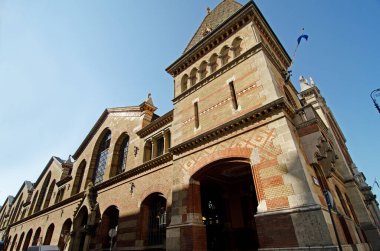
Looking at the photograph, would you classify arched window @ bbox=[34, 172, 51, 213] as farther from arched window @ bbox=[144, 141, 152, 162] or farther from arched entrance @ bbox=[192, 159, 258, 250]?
arched entrance @ bbox=[192, 159, 258, 250]

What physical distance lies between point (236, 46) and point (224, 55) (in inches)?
30.9

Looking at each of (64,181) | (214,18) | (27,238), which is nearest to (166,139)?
(214,18)

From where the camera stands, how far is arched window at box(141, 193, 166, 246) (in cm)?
1180

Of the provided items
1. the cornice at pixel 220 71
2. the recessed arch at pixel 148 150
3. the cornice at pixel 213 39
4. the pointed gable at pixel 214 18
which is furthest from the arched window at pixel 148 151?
the pointed gable at pixel 214 18

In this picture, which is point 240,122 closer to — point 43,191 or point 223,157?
point 223,157

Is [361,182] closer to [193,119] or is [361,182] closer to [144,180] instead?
[193,119]

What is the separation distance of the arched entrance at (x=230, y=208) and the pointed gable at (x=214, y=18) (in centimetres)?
928

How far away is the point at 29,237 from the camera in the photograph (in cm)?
2481

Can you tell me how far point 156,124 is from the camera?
1523cm

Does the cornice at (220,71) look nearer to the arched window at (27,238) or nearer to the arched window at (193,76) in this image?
the arched window at (193,76)

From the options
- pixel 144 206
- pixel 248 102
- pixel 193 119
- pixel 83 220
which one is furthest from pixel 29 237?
pixel 248 102

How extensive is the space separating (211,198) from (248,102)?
20.8 ft

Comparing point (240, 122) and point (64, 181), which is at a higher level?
point (64, 181)

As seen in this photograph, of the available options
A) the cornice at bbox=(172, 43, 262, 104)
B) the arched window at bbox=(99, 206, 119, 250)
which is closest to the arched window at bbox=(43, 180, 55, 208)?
the arched window at bbox=(99, 206, 119, 250)
